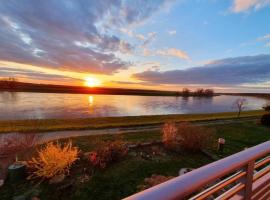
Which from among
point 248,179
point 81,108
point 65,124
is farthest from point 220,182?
point 81,108

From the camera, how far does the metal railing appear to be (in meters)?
0.79

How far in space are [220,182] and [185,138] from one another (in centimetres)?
Result: 579

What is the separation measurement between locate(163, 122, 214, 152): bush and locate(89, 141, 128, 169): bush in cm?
189

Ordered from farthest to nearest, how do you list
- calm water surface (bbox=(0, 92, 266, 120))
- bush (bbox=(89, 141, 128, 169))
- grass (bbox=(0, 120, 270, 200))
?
calm water surface (bbox=(0, 92, 266, 120)), bush (bbox=(89, 141, 128, 169)), grass (bbox=(0, 120, 270, 200))

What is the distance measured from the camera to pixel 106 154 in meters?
5.10

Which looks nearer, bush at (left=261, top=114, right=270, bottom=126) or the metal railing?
the metal railing

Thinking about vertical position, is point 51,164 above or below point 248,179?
below

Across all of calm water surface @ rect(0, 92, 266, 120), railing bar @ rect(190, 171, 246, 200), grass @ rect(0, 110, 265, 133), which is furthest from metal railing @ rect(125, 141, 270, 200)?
calm water surface @ rect(0, 92, 266, 120)

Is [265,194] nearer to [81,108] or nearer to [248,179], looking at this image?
[248,179]

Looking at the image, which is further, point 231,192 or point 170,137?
point 170,137

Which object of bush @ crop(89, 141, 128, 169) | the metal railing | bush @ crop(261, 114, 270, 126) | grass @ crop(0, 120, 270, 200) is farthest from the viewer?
bush @ crop(261, 114, 270, 126)

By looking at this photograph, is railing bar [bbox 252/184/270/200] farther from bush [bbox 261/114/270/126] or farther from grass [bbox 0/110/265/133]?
bush [bbox 261/114/270/126]

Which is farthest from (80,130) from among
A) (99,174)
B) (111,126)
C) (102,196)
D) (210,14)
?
(210,14)

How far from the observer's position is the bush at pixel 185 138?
657 cm
